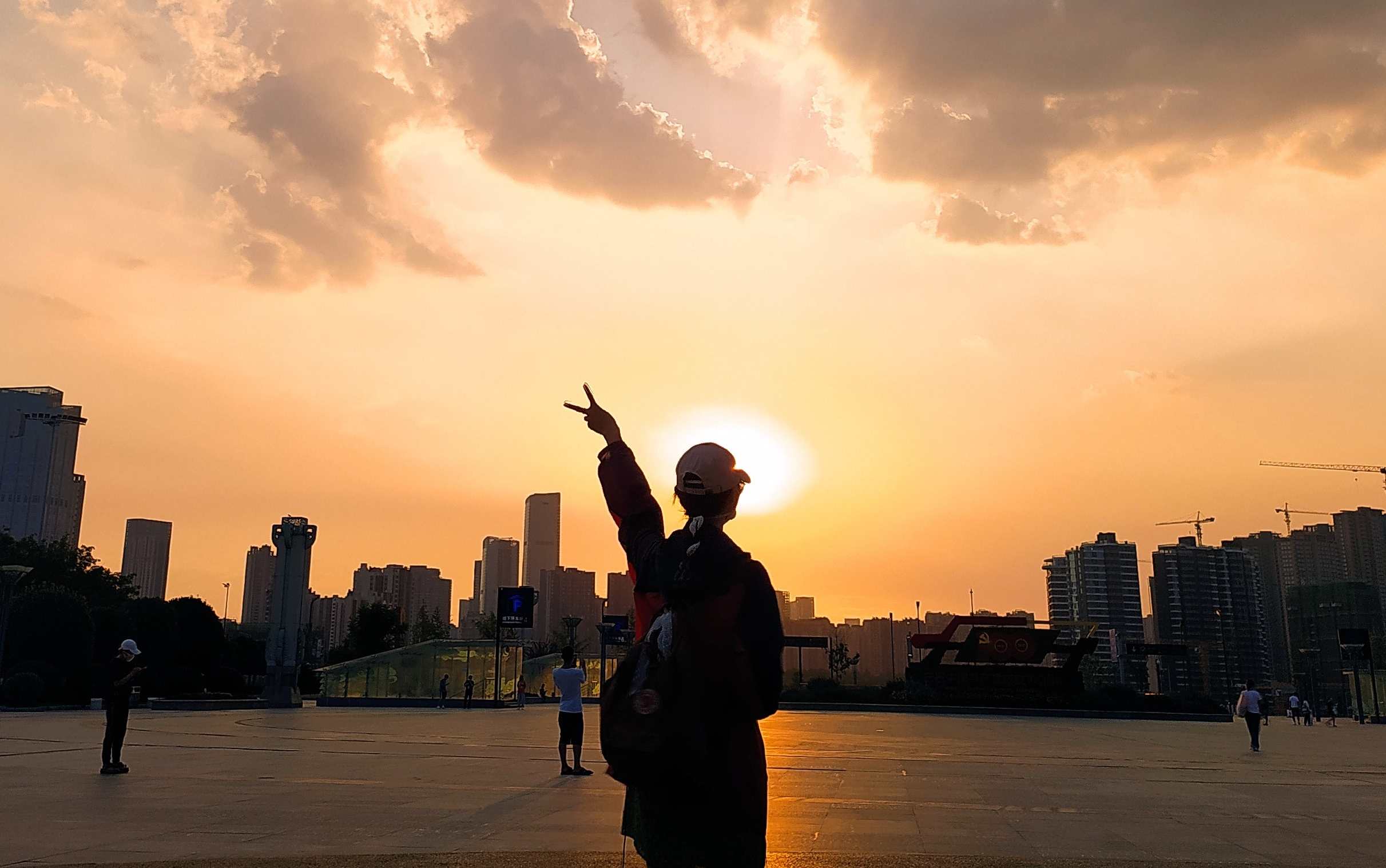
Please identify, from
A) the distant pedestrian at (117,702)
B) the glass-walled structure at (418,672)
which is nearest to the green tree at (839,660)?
the glass-walled structure at (418,672)

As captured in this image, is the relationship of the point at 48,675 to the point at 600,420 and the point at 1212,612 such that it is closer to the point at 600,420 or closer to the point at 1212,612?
the point at 600,420

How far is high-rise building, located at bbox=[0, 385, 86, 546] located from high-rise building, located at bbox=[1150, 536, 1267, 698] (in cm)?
16912

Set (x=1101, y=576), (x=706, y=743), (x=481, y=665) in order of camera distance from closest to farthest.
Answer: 1. (x=706, y=743)
2. (x=481, y=665)
3. (x=1101, y=576)

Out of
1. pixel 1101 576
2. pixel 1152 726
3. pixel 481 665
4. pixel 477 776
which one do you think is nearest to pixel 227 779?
pixel 477 776

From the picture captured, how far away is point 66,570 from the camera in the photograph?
234ft

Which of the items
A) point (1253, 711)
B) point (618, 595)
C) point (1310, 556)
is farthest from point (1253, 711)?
point (1310, 556)

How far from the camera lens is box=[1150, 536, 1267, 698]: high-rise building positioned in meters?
129

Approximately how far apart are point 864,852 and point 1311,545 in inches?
8400

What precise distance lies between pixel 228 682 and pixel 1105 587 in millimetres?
140316

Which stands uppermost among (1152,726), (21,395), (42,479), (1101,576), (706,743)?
(21,395)

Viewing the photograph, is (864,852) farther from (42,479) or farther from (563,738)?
(42,479)

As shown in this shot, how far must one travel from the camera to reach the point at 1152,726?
3912 cm

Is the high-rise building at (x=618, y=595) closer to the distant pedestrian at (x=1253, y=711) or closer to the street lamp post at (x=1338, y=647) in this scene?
the street lamp post at (x=1338, y=647)

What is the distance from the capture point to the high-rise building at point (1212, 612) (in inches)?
5084
